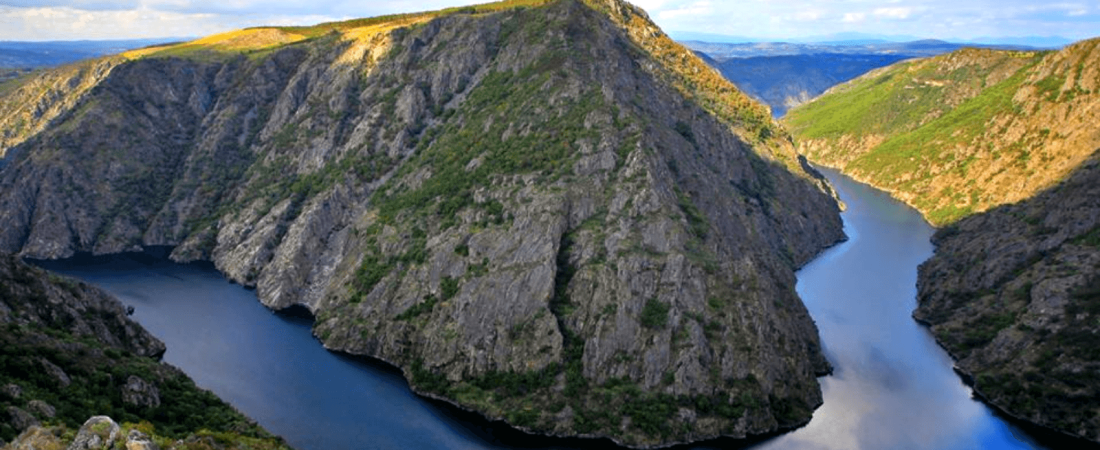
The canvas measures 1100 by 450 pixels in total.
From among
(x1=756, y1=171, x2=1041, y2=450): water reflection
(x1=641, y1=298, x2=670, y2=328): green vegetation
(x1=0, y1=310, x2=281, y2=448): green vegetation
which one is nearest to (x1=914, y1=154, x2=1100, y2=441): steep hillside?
(x1=756, y1=171, x2=1041, y2=450): water reflection

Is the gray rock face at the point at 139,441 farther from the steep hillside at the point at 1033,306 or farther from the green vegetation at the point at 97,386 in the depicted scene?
the steep hillside at the point at 1033,306

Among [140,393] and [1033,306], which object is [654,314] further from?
[1033,306]

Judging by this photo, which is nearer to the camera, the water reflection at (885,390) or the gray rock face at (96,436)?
the gray rock face at (96,436)

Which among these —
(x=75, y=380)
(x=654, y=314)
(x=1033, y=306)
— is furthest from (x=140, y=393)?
(x=1033, y=306)

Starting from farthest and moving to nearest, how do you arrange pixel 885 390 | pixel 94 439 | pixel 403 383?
pixel 885 390 → pixel 403 383 → pixel 94 439

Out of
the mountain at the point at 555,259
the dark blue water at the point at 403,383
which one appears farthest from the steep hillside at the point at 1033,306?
the mountain at the point at 555,259

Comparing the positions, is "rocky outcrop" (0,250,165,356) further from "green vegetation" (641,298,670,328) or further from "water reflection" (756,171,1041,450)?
"water reflection" (756,171,1041,450)
